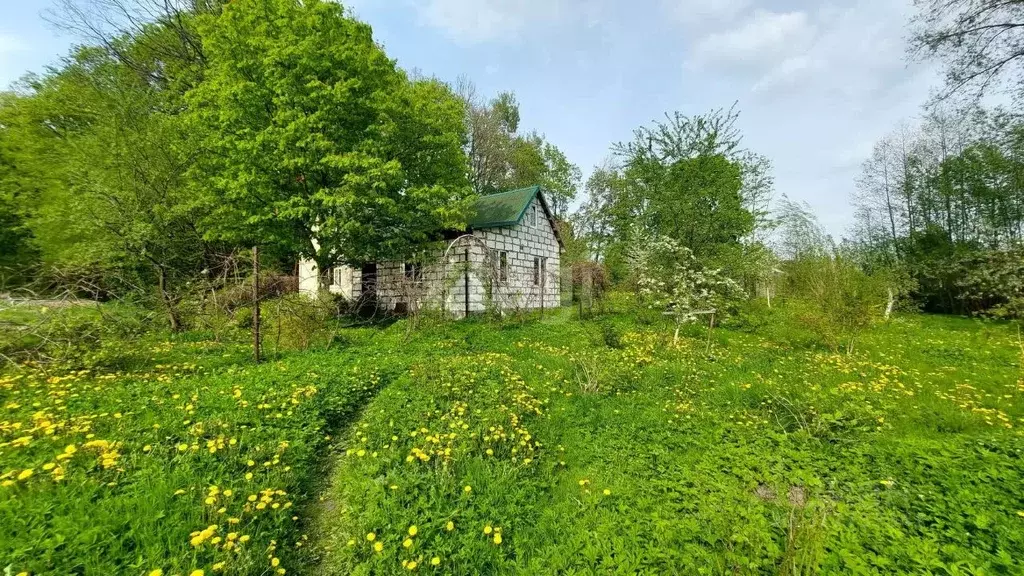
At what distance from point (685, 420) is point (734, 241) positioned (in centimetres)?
1057

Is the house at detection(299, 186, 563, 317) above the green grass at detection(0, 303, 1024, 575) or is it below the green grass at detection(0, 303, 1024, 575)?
above

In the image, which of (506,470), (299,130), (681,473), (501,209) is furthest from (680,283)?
(299,130)

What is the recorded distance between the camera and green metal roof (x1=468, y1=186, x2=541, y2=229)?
17.0 meters

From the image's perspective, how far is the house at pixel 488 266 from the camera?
14.9m

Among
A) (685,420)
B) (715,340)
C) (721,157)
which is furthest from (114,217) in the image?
(721,157)

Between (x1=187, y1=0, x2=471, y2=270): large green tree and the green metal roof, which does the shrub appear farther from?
(x1=187, y1=0, x2=471, y2=270): large green tree

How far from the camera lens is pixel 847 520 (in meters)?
3.00

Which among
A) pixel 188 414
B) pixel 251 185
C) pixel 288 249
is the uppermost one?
pixel 251 185

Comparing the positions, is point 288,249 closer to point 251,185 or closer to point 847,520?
point 251,185

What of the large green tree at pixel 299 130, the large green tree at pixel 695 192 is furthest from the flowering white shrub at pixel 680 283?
the large green tree at pixel 299 130

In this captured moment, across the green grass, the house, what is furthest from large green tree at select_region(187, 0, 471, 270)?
the green grass

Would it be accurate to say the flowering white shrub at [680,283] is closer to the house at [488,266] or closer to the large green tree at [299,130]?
the house at [488,266]

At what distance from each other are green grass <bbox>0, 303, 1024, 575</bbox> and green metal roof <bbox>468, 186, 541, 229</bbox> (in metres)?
10.8

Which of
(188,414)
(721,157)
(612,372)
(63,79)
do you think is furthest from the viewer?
(63,79)
